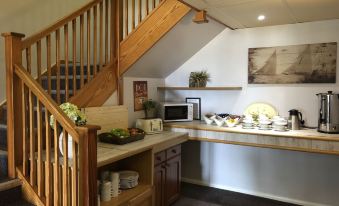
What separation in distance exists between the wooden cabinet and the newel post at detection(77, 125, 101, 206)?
1.06 meters

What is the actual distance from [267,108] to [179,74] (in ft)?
4.45

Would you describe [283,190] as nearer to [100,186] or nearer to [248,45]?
[248,45]

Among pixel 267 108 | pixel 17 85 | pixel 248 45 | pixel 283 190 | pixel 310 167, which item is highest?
pixel 248 45

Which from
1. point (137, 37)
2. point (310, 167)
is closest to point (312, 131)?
point (310, 167)

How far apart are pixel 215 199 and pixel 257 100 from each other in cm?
138

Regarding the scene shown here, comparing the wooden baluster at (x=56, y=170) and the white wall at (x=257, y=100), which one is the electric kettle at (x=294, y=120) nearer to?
the white wall at (x=257, y=100)

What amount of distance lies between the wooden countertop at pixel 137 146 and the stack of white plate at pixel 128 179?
11.8 inches

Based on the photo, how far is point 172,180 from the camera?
10.9 ft

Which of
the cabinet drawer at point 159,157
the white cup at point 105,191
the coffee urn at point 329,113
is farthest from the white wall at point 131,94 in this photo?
the coffee urn at point 329,113

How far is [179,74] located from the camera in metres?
4.13

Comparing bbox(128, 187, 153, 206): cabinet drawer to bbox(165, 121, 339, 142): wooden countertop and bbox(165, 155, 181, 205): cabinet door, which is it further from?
bbox(165, 121, 339, 142): wooden countertop

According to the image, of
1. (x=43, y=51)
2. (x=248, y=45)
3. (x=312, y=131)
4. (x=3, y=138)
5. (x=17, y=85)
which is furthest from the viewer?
(x=43, y=51)

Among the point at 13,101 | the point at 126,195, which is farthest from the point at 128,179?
the point at 13,101

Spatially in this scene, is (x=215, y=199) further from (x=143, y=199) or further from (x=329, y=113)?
(x=329, y=113)
